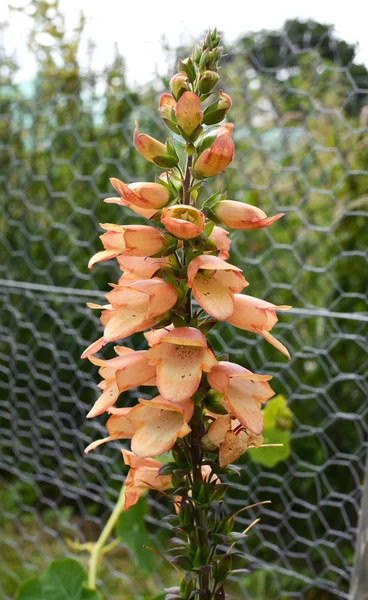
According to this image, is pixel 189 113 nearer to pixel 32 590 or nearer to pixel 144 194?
pixel 144 194

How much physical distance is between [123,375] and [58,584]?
18.4 inches

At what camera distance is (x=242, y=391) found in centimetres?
46

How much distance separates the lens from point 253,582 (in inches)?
67.1

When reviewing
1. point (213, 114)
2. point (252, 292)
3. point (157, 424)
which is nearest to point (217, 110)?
point (213, 114)

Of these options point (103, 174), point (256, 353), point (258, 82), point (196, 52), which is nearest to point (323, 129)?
point (258, 82)

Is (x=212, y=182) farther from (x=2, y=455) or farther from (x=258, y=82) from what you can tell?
(x=2, y=455)

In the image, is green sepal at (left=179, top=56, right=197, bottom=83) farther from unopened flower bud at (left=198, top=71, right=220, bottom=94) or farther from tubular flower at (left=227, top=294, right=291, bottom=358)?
tubular flower at (left=227, top=294, right=291, bottom=358)

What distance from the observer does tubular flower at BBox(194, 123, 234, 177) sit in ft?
1.52

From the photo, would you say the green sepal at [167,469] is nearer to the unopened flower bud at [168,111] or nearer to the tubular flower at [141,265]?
the tubular flower at [141,265]

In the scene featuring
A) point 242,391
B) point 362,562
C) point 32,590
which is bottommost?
point 32,590

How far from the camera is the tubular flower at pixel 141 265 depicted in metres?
0.48

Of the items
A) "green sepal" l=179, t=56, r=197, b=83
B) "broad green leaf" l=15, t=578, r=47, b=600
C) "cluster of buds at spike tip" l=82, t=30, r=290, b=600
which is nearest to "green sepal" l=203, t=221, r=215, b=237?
"cluster of buds at spike tip" l=82, t=30, r=290, b=600

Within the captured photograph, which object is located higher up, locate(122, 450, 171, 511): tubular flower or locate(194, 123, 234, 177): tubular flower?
locate(194, 123, 234, 177): tubular flower

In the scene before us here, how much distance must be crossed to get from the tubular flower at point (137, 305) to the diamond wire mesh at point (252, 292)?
0.92 m
